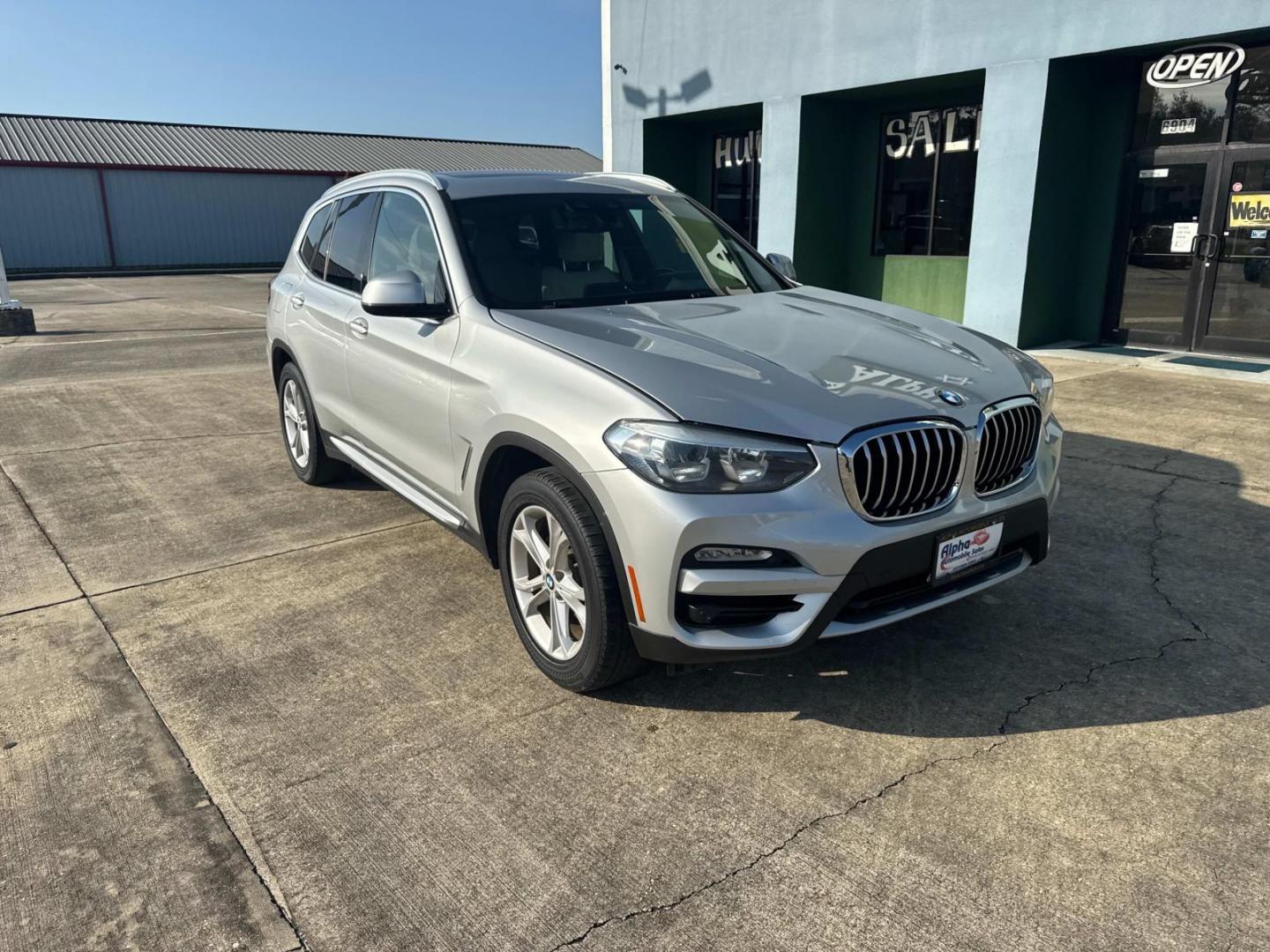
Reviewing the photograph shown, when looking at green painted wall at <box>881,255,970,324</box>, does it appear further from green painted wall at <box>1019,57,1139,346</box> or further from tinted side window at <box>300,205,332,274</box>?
tinted side window at <box>300,205,332,274</box>

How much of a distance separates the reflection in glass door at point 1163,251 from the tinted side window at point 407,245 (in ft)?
30.6

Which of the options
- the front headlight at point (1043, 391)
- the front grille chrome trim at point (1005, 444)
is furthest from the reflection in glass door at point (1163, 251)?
the front grille chrome trim at point (1005, 444)

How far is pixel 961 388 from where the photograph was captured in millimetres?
3299

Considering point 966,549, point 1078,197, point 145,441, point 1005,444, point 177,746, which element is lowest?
point 177,746

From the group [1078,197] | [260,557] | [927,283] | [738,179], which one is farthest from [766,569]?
[738,179]

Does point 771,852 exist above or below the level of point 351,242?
below

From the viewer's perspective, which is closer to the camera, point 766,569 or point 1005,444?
point 766,569

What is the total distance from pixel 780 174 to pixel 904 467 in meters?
11.1

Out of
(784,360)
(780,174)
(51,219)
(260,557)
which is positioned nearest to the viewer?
(784,360)

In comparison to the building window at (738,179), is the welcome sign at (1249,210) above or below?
below

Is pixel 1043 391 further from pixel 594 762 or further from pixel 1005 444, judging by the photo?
pixel 594 762

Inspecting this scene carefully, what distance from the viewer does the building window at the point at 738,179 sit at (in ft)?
48.7

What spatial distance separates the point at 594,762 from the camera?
3.01 m

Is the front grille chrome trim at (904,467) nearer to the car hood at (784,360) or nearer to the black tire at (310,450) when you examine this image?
the car hood at (784,360)
